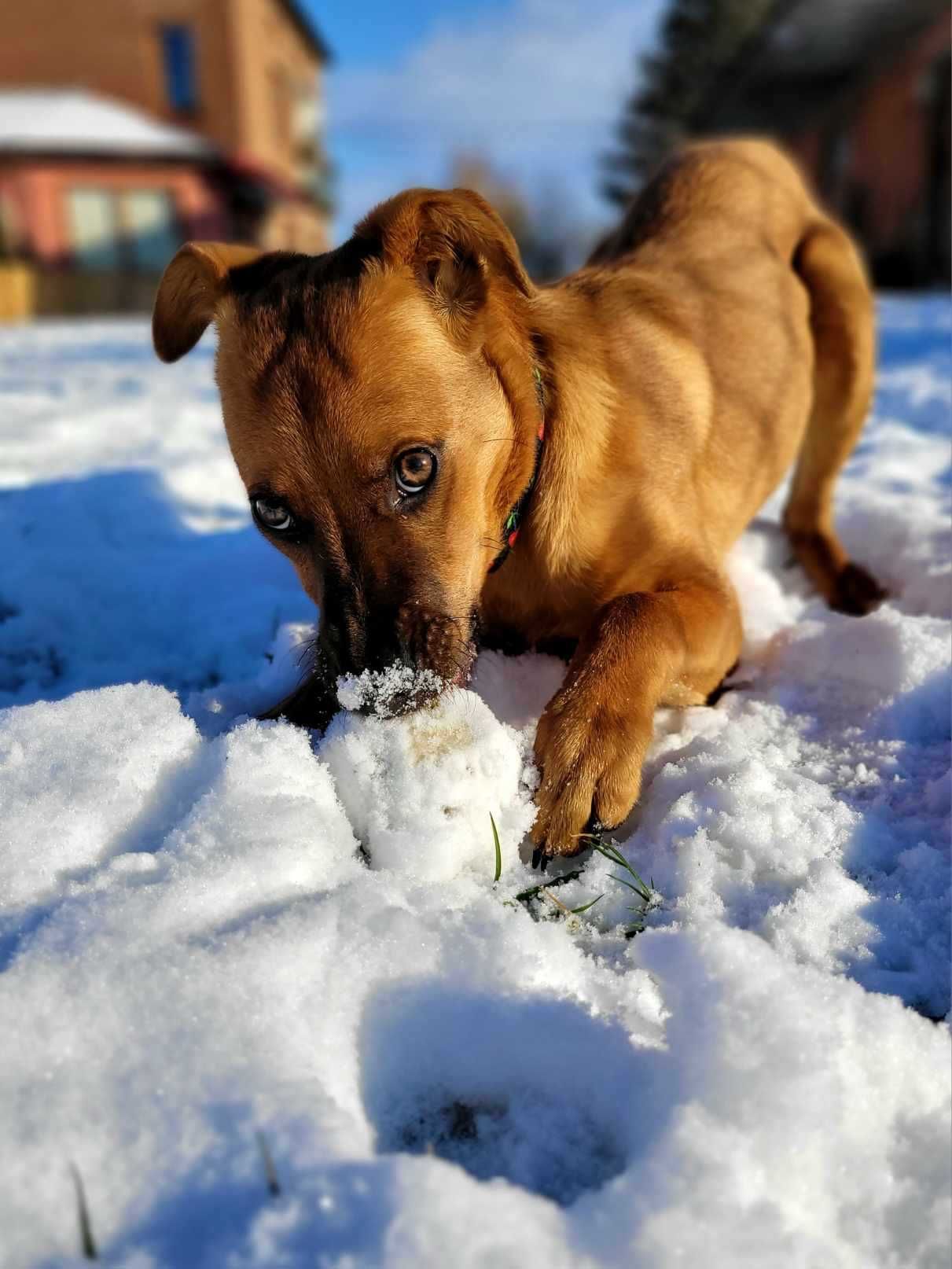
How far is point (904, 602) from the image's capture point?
2932 mm

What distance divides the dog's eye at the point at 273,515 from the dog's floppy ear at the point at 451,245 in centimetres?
63

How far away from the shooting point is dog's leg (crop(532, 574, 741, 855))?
184 centimetres

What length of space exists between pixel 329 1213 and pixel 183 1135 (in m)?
0.21

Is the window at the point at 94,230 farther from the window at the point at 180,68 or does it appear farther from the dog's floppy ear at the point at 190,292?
the dog's floppy ear at the point at 190,292

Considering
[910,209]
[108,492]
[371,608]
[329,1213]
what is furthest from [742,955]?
[910,209]

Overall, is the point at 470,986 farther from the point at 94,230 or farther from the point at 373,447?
the point at 94,230

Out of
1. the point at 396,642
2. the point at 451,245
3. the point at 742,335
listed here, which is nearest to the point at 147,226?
the point at 742,335

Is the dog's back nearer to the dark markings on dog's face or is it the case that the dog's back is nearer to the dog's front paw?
the dark markings on dog's face

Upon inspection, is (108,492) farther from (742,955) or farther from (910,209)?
(910,209)

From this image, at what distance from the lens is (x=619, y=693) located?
201 cm

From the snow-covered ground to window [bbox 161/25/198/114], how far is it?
98.8 feet

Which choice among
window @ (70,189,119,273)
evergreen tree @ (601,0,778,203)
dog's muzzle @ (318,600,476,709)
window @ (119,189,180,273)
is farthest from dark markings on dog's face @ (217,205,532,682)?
evergreen tree @ (601,0,778,203)

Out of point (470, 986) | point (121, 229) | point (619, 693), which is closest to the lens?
point (470, 986)

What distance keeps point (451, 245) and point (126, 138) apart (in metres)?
26.6
